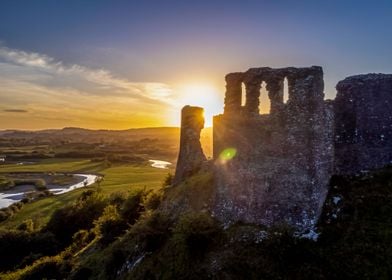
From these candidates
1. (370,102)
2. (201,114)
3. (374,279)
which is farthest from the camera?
(201,114)

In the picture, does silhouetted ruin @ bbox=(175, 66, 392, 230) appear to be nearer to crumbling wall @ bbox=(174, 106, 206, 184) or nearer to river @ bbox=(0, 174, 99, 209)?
crumbling wall @ bbox=(174, 106, 206, 184)

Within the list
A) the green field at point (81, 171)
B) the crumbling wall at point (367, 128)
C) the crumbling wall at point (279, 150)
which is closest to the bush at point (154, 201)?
the green field at point (81, 171)

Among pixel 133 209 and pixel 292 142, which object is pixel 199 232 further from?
pixel 133 209

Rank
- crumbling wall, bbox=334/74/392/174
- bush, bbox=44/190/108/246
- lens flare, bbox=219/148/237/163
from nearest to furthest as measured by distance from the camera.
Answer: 1. lens flare, bbox=219/148/237/163
2. crumbling wall, bbox=334/74/392/174
3. bush, bbox=44/190/108/246

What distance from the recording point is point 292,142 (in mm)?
21312

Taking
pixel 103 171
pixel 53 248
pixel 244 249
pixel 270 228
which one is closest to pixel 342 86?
pixel 270 228

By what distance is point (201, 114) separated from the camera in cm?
3372

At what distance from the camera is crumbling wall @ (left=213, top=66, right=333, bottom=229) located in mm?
20984

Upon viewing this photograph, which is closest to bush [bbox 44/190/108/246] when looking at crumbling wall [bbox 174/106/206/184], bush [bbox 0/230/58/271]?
bush [bbox 0/230/58/271]

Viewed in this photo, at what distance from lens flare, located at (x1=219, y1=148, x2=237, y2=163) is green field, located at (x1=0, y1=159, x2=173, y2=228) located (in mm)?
25621

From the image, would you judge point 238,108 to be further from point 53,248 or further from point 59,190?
point 59,190

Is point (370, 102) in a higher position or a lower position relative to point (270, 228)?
higher

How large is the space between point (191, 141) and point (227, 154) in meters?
10.0

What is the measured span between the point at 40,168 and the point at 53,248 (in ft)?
312
